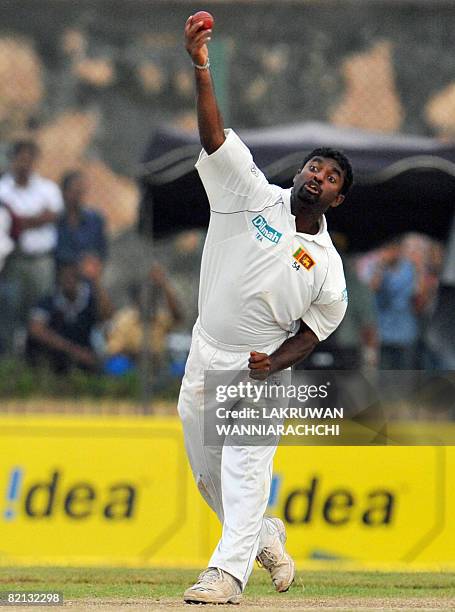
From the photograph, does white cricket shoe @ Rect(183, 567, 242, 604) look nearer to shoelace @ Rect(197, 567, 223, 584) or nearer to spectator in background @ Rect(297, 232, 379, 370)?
shoelace @ Rect(197, 567, 223, 584)

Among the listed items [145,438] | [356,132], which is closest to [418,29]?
[356,132]

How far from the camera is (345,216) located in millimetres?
13516

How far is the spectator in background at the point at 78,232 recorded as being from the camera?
1305 cm

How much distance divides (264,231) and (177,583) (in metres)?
2.35

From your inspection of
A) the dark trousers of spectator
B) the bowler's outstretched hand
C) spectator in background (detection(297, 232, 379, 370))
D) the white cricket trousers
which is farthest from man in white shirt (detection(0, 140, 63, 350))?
the bowler's outstretched hand

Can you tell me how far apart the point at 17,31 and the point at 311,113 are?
3156 millimetres

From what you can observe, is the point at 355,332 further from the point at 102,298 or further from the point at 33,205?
the point at 33,205

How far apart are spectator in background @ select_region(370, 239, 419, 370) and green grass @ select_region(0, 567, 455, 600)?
3787 millimetres

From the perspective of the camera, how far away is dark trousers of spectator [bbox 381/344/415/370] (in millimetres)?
12547

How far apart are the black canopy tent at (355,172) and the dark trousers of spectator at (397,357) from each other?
1.15 meters

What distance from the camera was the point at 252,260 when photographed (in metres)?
7.09

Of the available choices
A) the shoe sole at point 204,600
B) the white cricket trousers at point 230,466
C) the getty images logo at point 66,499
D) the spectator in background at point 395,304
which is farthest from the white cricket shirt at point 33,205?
the shoe sole at point 204,600

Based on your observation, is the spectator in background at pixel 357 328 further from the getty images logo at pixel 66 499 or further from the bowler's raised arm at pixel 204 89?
the bowler's raised arm at pixel 204 89

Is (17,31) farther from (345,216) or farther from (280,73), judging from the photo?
(345,216)
